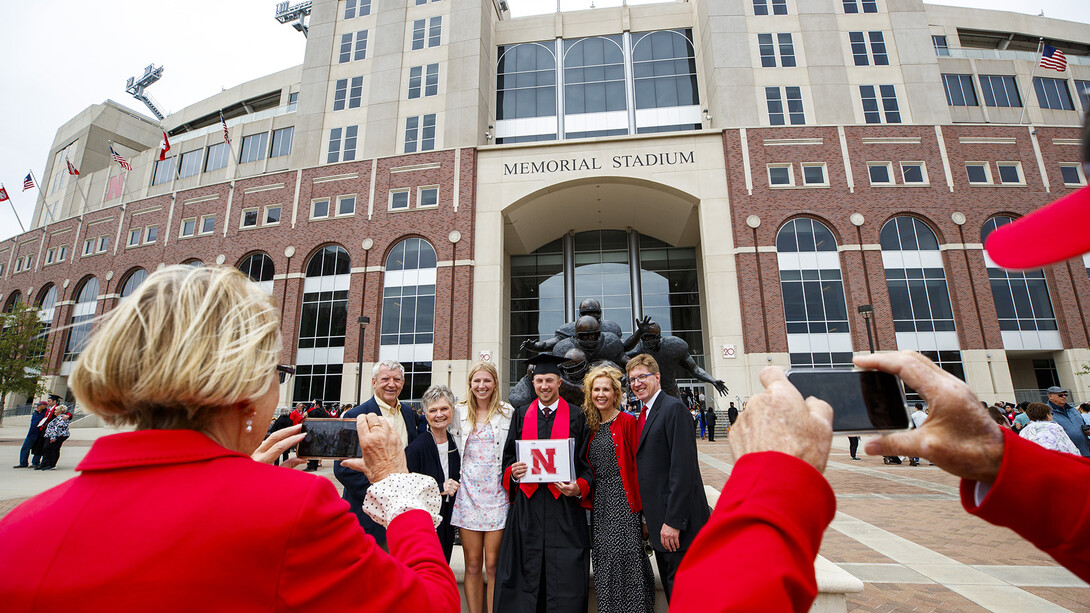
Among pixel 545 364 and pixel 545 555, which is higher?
pixel 545 364

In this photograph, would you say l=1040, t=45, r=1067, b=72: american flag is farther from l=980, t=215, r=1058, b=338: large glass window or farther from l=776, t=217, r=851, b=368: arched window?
l=776, t=217, r=851, b=368: arched window

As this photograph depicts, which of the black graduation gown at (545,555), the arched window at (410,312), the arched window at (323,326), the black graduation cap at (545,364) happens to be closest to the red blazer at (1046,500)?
the black graduation gown at (545,555)

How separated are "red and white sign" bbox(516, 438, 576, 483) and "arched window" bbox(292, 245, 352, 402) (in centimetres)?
2587

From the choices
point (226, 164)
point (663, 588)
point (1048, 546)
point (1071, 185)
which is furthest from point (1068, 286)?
point (226, 164)

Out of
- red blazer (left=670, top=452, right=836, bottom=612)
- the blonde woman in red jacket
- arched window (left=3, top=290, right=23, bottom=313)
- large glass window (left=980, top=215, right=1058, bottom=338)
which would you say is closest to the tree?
arched window (left=3, top=290, right=23, bottom=313)

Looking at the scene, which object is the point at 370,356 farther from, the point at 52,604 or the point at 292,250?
the point at 52,604

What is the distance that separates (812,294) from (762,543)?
92.4 ft

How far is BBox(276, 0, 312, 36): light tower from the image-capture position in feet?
154

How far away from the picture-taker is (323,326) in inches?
1132

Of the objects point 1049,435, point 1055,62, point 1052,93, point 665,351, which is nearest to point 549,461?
point 665,351

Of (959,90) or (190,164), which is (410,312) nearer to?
(190,164)

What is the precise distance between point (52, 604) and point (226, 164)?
1738 inches

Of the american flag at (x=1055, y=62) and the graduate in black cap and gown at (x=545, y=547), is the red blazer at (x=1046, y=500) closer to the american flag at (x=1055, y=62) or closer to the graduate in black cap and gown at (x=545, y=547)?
the graduate in black cap and gown at (x=545, y=547)

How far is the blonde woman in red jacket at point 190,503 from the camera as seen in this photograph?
0.92 metres
